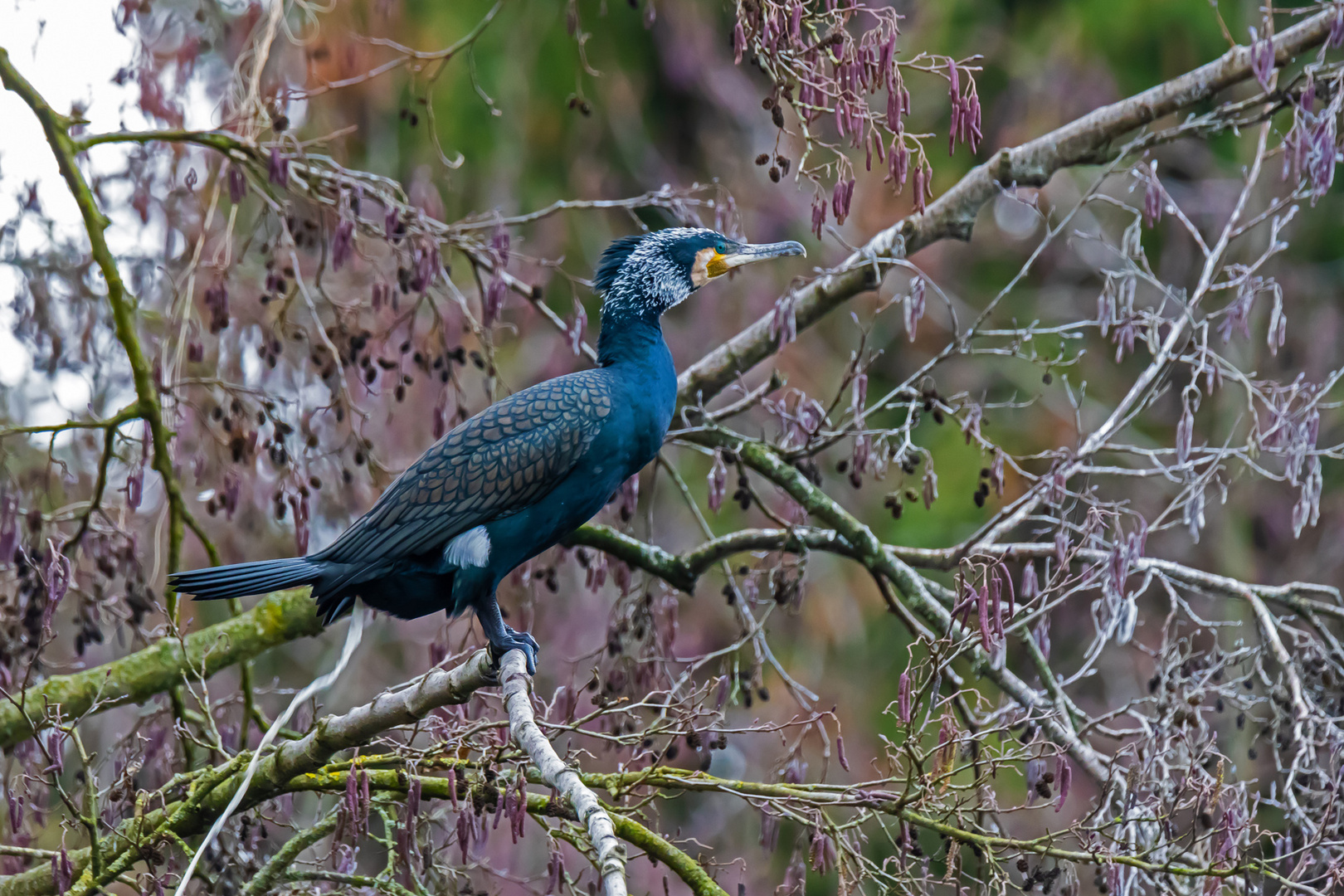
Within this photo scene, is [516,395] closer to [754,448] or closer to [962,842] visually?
[754,448]

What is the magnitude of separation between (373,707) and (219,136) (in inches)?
74.1

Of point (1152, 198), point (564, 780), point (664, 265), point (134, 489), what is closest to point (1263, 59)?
point (1152, 198)

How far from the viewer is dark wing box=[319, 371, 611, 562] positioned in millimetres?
3586

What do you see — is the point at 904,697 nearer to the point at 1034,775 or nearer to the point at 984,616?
the point at 984,616

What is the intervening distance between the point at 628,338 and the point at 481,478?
67 centimetres

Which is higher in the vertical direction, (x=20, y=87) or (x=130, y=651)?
(x=20, y=87)

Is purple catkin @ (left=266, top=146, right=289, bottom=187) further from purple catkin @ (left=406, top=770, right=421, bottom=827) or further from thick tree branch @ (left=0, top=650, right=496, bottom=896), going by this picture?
purple catkin @ (left=406, top=770, right=421, bottom=827)

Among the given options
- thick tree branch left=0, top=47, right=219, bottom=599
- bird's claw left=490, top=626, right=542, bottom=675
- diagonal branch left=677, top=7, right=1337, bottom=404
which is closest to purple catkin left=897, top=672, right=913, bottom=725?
bird's claw left=490, top=626, right=542, bottom=675

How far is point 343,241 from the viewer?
3662mm

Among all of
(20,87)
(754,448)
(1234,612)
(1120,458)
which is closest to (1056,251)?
(1120,458)

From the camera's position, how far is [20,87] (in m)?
3.84

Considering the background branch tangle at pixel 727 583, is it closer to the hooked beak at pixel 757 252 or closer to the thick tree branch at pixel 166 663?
the thick tree branch at pixel 166 663

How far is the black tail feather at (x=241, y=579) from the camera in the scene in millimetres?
3361

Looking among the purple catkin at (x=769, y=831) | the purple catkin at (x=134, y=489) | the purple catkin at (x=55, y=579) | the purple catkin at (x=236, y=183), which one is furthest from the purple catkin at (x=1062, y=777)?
the purple catkin at (x=236, y=183)
